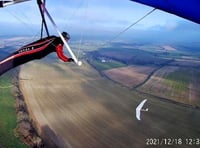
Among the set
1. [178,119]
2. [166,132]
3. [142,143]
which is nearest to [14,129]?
[142,143]

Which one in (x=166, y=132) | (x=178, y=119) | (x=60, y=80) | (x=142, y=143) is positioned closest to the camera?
(x=142, y=143)

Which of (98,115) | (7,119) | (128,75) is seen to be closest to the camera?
(7,119)

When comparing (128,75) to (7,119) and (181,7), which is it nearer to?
(7,119)

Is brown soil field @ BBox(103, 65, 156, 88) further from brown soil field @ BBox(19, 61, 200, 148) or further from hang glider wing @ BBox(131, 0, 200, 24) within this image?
hang glider wing @ BBox(131, 0, 200, 24)

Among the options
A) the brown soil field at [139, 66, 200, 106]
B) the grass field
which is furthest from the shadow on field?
the brown soil field at [139, 66, 200, 106]

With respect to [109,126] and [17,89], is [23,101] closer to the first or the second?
[17,89]

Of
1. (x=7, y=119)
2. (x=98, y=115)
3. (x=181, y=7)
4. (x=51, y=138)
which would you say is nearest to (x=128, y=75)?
(x=98, y=115)
